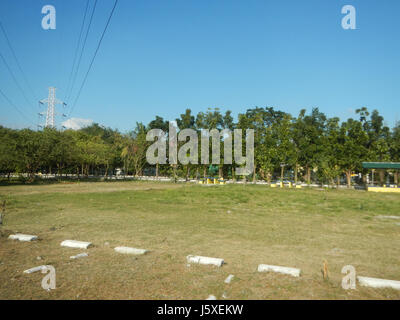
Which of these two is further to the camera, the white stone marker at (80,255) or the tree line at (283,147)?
the tree line at (283,147)

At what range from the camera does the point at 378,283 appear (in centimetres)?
482

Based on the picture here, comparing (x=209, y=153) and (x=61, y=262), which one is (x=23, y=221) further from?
(x=209, y=153)

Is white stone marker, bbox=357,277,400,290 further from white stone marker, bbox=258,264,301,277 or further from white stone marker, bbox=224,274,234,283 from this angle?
white stone marker, bbox=224,274,234,283

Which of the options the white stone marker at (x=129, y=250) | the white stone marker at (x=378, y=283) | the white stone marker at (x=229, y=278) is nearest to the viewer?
the white stone marker at (x=378, y=283)

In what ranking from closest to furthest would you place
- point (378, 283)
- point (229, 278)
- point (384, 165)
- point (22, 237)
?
1. point (378, 283)
2. point (229, 278)
3. point (22, 237)
4. point (384, 165)

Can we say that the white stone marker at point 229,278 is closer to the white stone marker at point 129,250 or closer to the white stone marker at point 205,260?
the white stone marker at point 205,260

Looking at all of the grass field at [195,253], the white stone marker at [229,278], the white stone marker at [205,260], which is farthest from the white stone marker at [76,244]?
the white stone marker at [229,278]

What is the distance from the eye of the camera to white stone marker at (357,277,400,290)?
15.6ft

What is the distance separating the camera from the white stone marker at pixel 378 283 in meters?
4.75

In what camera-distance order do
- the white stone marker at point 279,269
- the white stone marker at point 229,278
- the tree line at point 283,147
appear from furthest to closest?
1. the tree line at point 283,147
2. the white stone marker at point 279,269
3. the white stone marker at point 229,278

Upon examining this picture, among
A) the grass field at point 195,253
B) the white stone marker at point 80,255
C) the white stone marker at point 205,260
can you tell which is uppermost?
the white stone marker at point 205,260

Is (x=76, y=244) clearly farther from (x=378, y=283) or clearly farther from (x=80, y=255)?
(x=378, y=283)

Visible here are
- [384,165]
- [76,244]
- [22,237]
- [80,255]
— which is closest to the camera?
[80,255]

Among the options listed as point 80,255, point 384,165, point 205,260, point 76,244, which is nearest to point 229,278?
point 205,260
